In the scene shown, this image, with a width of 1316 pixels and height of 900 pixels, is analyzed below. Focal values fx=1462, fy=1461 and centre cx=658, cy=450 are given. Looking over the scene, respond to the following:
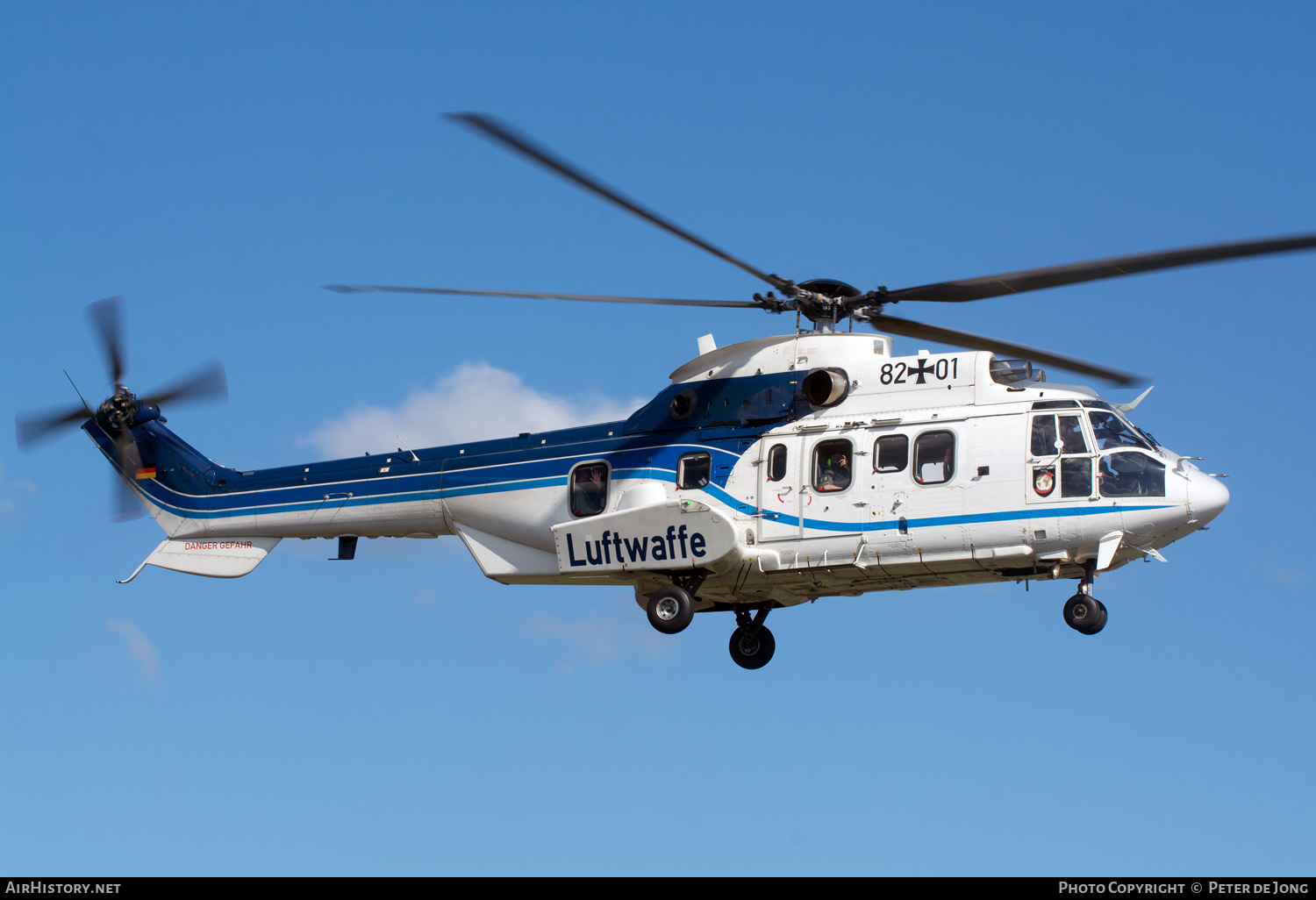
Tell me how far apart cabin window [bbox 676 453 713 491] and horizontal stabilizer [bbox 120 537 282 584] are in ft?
29.2

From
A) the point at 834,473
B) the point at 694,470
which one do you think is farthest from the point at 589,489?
the point at 834,473

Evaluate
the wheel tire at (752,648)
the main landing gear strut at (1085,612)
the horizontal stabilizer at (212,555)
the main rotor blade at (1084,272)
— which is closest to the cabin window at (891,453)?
the main rotor blade at (1084,272)

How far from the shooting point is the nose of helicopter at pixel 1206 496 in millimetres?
21094

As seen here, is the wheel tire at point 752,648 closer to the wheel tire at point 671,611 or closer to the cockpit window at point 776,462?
the wheel tire at point 671,611

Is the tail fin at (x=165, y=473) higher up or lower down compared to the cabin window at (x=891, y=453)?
higher up

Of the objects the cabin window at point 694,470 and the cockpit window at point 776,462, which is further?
the cabin window at point 694,470

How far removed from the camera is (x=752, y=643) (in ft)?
84.3

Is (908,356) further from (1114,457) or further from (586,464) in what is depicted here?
(586,464)

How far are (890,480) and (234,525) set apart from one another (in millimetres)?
13422

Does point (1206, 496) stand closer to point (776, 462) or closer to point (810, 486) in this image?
point (810, 486)

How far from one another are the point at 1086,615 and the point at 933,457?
3232 mm

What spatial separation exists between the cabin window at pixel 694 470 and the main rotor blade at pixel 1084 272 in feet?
12.7
